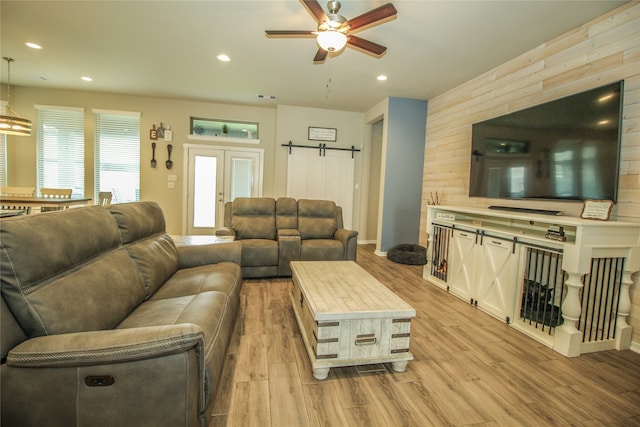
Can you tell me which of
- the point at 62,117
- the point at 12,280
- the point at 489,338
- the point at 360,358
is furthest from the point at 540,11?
the point at 62,117

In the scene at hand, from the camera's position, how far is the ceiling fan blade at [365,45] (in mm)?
2560

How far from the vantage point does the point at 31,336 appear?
1040 mm

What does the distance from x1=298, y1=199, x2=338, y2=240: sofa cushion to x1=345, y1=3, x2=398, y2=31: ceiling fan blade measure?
243 cm

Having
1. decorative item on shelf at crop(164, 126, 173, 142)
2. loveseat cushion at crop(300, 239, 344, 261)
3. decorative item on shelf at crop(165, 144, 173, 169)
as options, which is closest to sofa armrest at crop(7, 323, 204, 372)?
loveseat cushion at crop(300, 239, 344, 261)

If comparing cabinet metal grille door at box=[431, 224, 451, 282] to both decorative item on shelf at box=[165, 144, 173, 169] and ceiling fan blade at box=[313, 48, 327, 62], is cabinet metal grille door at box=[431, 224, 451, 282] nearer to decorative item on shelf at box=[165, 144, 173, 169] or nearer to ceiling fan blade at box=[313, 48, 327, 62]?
ceiling fan blade at box=[313, 48, 327, 62]

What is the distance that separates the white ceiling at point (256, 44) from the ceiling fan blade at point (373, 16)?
0.42 meters

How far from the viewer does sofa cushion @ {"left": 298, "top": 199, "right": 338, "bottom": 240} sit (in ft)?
13.5

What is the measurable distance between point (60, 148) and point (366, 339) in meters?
6.57

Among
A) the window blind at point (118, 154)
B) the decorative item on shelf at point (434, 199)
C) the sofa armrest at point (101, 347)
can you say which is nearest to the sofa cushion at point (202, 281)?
the sofa armrest at point (101, 347)

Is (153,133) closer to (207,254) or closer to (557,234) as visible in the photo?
(207,254)

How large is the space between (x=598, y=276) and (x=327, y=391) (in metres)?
2.27

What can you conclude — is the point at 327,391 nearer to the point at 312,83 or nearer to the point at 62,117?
the point at 312,83

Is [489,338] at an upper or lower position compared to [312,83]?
lower

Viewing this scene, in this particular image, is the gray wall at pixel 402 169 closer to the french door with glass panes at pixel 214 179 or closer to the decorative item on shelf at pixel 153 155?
the french door with glass panes at pixel 214 179
